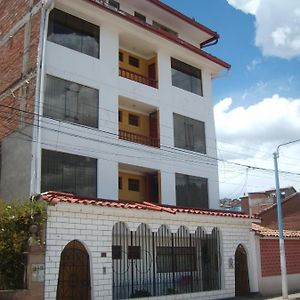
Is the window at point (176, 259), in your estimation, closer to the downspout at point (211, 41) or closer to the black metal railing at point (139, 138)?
the black metal railing at point (139, 138)

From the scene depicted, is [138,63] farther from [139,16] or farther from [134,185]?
[134,185]

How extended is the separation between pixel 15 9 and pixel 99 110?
6.72m

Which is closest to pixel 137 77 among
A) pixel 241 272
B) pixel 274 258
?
pixel 241 272

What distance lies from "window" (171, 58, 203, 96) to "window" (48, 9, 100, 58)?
533 centimetres

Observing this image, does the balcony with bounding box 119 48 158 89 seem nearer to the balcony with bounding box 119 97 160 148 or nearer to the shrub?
the balcony with bounding box 119 97 160 148

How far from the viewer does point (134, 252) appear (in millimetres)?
18281

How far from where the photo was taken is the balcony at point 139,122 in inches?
883

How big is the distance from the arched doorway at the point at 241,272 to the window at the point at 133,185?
19.3ft

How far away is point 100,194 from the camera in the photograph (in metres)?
19.5

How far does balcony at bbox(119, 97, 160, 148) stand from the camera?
22.4m

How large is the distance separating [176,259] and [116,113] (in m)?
6.95

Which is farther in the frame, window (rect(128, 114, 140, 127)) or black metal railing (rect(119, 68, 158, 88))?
window (rect(128, 114, 140, 127))

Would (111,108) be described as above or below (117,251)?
above

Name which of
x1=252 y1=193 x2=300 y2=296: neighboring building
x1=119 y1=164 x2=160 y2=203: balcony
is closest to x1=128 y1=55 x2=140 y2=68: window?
x1=119 y1=164 x2=160 y2=203: balcony
